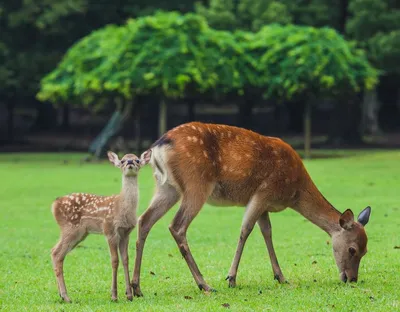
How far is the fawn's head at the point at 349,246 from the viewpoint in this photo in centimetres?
972

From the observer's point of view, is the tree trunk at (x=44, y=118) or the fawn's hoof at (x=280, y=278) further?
the tree trunk at (x=44, y=118)

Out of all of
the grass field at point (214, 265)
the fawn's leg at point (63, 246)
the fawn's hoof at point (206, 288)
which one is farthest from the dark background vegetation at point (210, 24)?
the fawn's leg at point (63, 246)

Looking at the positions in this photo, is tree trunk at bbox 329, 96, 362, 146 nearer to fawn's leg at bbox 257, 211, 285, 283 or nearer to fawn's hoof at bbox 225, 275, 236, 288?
fawn's leg at bbox 257, 211, 285, 283

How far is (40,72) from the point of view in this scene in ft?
134

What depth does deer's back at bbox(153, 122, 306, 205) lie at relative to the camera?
952 cm

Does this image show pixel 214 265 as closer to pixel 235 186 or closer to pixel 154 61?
pixel 235 186

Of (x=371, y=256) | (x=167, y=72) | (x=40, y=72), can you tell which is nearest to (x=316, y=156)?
A: (x=167, y=72)

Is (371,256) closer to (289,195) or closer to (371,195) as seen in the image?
(289,195)

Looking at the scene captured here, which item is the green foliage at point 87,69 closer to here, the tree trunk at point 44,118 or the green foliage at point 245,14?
the green foliage at point 245,14

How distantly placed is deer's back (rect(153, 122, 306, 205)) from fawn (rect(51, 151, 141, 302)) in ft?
2.56

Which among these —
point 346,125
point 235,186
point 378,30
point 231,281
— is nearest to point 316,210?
point 235,186

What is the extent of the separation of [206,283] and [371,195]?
11799 mm

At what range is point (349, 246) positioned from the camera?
973 cm

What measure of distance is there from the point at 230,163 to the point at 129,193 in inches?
51.4
